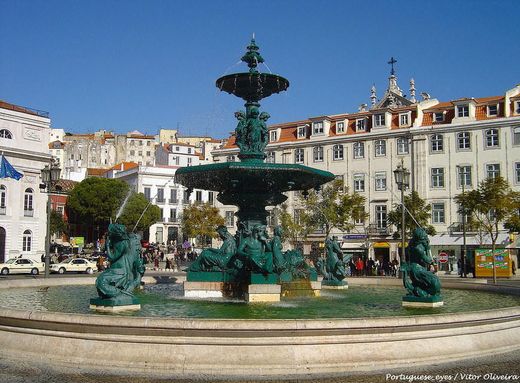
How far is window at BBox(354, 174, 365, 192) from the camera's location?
54281 mm

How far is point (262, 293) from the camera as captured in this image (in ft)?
43.5

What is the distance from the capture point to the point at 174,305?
1227 centimetres

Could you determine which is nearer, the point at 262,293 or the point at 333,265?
the point at 262,293

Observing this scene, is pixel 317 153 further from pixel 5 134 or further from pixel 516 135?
pixel 5 134

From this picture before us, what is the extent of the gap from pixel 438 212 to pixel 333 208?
925cm

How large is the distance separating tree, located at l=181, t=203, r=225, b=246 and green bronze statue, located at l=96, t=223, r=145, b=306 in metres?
49.1

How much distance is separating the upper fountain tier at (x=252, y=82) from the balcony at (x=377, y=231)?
37464 millimetres

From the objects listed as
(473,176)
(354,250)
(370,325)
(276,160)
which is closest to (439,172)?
(473,176)

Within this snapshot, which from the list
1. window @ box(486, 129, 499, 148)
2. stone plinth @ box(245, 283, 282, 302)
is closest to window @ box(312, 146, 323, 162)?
window @ box(486, 129, 499, 148)

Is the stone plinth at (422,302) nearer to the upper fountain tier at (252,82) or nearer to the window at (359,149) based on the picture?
the upper fountain tier at (252,82)

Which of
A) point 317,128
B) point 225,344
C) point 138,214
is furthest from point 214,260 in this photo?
point 138,214

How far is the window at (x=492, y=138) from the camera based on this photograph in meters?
48.3

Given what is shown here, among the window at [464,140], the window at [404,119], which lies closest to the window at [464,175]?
the window at [464,140]

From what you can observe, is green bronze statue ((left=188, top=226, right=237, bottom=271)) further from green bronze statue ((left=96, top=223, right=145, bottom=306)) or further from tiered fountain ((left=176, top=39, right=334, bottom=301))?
green bronze statue ((left=96, top=223, right=145, bottom=306))
